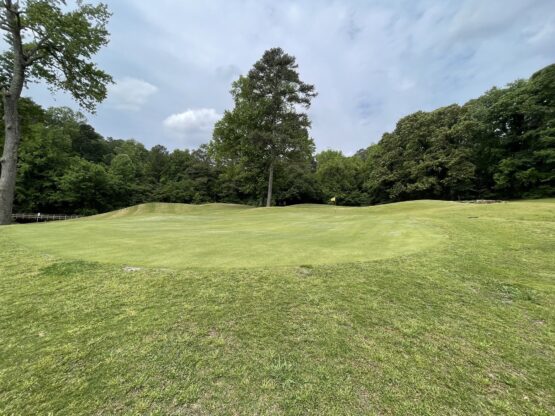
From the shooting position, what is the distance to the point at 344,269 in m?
4.94

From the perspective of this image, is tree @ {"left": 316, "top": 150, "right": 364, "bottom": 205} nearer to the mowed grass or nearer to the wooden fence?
the wooden fence

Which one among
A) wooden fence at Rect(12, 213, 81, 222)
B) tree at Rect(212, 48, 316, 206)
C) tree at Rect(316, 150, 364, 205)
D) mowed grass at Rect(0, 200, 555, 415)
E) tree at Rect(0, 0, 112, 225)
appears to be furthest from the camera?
tree at Rect(316, 150, 364, 205)

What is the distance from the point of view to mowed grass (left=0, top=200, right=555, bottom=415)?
2176mm

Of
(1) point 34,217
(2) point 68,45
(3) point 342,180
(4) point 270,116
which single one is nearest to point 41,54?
(2) point 68,45

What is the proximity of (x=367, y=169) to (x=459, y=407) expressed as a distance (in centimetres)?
4675

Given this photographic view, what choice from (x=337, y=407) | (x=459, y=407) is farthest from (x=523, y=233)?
(x=337, y=407)

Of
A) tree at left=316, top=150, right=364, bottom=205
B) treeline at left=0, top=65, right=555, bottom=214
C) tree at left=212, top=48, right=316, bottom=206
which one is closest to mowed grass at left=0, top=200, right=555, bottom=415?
treeline at left=0, top=65, right=555, bottom=214

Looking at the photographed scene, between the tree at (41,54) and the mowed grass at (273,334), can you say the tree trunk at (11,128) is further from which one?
the mowed grass at (273,334)

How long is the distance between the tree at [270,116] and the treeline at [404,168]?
166 cm

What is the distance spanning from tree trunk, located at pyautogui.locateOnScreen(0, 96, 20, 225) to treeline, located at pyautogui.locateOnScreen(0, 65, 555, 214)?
3831 mm

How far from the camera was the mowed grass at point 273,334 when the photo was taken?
2176 mm

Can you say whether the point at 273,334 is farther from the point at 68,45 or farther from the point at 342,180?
the point at 342,180

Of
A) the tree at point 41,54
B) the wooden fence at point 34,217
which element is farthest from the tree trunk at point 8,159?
the wooden fence at point 34,217

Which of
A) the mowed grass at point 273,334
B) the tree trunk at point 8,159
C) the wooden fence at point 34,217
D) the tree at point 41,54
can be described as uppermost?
the tree at point 41,54
